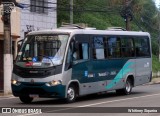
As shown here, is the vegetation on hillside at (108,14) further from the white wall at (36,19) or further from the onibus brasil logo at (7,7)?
the onibus brasil logo at (7,7)

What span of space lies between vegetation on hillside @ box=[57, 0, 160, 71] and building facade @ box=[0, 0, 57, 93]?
10264 mm

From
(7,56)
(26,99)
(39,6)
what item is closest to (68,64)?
(26,99)

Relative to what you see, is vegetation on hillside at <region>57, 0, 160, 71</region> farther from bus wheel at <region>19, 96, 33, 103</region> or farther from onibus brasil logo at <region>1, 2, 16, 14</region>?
bus wheel at <region>19, 96, 33, 103</region>

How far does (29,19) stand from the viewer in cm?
3158

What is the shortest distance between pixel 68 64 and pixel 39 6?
48.5 feet

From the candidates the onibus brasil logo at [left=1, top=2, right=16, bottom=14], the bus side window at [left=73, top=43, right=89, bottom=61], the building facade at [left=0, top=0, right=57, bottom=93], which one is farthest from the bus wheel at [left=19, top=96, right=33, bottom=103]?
the building facade at [left=0, top=0, right=57, bottom=93]

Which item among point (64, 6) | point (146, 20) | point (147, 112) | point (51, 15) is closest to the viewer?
point (147, 112)

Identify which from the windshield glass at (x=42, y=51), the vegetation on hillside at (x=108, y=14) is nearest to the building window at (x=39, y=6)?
the vegetation on hillside at (x=108, y=14)

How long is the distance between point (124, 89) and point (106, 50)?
9.02ft

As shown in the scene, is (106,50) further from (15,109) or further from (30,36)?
(15,109)

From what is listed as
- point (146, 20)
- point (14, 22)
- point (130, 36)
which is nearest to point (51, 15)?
point (14, 22)

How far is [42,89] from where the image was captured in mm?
18203

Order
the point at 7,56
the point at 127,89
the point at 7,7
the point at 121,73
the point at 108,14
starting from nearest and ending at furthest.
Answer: the point at 121,73
the point at 127,89
the point at 7,7
the point at 7,56
the point at 108,14

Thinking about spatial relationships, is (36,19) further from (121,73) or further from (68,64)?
(68,64)
